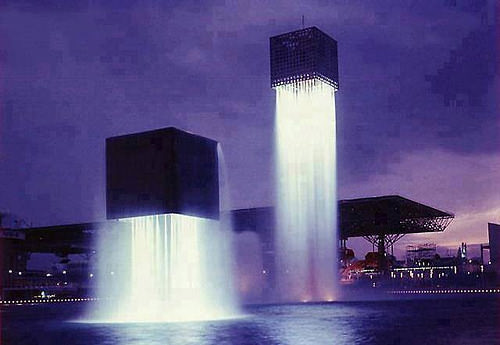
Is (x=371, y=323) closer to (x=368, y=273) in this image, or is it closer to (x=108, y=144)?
(x=108, y=144)

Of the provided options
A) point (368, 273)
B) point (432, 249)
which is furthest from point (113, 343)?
point (432, 249)

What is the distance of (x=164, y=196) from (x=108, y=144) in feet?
15.4

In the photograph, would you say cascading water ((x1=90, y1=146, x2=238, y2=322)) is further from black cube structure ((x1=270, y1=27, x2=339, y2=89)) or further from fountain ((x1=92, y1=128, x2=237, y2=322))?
black cube structure ((x1=270, y1=27, x2=339, y2=89))

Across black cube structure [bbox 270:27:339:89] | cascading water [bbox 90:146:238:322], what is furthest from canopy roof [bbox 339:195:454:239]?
cascading water [bbox 90:146:238:322]

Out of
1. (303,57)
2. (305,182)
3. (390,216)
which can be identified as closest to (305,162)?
(305,182)

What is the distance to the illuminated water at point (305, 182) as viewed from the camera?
82.8 metres

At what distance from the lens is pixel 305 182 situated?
89500 mm

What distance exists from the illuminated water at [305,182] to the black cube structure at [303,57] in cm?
122

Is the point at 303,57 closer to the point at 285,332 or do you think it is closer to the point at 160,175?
the point at 160,175

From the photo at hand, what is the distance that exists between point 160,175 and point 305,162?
6161 cm

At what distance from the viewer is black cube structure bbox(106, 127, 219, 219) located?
2966 cm

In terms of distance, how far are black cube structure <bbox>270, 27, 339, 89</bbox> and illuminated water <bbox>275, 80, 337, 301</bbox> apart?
4.02ft

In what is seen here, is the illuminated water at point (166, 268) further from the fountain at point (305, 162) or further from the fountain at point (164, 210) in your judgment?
the fountain at point (305, 162)

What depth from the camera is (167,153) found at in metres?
30.1
